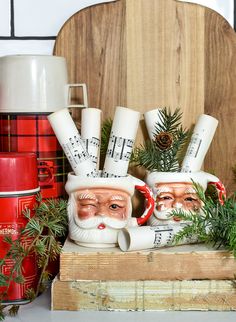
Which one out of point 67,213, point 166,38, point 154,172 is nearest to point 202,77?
point 166,38

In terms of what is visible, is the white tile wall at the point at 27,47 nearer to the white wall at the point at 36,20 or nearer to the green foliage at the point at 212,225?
the white wall at the point at 36,20

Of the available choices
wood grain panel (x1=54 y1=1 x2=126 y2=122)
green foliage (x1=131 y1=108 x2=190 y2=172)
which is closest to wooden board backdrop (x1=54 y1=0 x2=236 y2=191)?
wood grain panel (x1=54 y1=1 x2=126 y2=122)

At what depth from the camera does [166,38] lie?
0.93 metres

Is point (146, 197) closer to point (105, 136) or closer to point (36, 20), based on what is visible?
point (105, 136)

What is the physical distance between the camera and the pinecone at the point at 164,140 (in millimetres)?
787

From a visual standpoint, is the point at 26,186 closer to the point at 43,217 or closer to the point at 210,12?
the point at 43,217

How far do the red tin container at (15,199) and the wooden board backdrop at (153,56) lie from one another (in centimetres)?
23

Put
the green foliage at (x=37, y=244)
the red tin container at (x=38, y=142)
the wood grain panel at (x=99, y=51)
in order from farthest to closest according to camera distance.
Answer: the wood grain panel at (x=99, y=51) → the red tin container at (x=38, y=142) → the green foliage at (x=37, y=244)

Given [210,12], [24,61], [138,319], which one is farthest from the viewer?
[210,12]

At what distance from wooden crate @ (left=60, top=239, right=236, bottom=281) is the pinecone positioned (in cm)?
15

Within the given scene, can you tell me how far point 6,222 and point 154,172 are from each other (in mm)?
200

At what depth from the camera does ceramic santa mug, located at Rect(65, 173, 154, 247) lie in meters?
0.74

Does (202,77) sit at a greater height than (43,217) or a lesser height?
greater

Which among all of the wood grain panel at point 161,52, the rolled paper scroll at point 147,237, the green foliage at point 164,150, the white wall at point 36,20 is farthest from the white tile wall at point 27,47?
the rolled paper scroll at point 147,237
